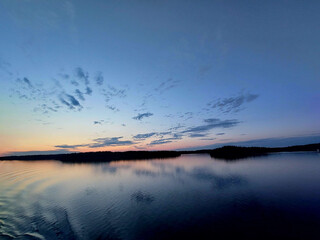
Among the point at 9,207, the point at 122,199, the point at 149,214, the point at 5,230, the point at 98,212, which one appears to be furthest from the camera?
the point at 122,199

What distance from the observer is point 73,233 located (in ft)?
46.0

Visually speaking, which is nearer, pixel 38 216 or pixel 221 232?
pixel 221 232

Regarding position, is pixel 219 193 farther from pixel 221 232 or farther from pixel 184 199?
pixel 221 232

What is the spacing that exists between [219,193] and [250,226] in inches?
430

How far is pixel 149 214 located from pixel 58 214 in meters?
11.4

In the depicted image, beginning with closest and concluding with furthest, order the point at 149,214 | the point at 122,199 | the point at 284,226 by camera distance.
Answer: the point at 284,226 → the point at 149,214 → the point at 122,199

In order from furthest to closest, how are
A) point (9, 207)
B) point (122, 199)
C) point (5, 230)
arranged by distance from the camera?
point (122, 199)
point (9, 207)
point (5, 230)

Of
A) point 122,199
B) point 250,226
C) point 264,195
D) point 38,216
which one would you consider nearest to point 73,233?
point 38,216

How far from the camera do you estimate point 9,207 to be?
2256 centimetres

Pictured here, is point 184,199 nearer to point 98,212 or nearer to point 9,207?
point 98,212

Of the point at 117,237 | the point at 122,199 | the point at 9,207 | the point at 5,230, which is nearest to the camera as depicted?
the point at 117,237

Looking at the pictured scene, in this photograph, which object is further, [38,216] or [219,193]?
[219,193]

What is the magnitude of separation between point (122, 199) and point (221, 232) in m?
16.0

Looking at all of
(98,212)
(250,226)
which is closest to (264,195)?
(250,226)
